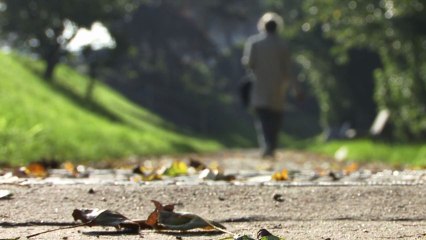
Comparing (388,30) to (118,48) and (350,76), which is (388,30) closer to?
(118,48)

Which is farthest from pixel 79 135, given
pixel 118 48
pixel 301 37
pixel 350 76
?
pixel 301 37

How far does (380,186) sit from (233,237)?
69.4 inches

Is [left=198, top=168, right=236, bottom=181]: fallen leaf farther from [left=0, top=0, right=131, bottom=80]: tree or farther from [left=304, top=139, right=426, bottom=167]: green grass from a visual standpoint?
[left=0, top=0, right=131, bottom=80]: tree

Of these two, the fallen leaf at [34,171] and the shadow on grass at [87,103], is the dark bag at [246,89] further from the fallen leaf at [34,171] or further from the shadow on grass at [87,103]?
the shadow on grass at [87,103]

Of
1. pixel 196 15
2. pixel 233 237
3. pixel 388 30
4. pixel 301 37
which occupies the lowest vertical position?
pixel 233 237

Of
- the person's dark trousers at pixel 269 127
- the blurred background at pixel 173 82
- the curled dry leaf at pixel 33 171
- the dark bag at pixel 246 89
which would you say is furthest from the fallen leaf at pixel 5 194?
the dark bag at pixel 246 89

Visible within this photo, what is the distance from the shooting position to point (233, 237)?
3.55m

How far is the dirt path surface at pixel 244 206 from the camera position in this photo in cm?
383

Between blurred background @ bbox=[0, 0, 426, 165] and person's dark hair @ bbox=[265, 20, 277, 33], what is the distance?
266 centimetres

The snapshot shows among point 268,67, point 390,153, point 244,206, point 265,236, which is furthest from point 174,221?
point 390,153

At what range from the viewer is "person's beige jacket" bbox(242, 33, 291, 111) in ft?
44.5

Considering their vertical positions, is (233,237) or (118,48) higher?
(118,48)

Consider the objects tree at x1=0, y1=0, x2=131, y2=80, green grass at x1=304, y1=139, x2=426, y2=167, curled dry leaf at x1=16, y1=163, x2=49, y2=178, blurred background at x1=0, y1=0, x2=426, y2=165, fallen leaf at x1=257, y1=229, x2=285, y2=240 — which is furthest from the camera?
tree at x1=0, y1=0, x2=131, y2=80

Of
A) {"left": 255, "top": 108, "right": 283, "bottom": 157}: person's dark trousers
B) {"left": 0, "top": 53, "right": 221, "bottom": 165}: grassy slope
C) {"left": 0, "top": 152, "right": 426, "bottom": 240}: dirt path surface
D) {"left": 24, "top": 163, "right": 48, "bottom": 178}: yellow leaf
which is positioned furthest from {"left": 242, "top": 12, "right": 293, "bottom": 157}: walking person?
{"left": 0, "top": 152, "right": 426, "bottom": 240}: dirt path surface
